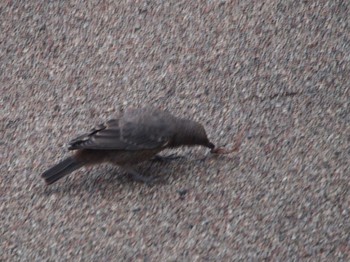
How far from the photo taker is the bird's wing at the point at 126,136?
6.42 m

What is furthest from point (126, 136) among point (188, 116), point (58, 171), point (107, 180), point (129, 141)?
point (188, 116)

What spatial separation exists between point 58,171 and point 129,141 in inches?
19.2

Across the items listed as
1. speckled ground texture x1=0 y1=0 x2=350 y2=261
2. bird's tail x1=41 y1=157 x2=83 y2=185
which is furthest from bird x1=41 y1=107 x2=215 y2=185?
speckled ground texture x1=0 y1=0 x2=350 y2=261

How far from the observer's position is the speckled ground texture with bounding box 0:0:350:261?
6.03 m

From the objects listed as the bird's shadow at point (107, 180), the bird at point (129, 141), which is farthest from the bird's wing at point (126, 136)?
the bird's shadow at point (107, 180)

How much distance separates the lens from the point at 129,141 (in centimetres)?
646

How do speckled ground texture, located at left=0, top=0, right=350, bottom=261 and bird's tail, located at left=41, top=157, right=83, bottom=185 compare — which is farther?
bird's tail, located at left=41, top=157, right=83, bottom=185

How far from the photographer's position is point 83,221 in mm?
6207

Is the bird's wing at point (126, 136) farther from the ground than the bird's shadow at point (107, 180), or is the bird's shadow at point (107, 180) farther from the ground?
the bird's wing at point (126, 136)

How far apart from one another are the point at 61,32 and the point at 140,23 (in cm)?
62

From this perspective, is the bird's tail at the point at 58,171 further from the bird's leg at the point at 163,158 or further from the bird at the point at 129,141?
the bird's leg at the point at 163,158

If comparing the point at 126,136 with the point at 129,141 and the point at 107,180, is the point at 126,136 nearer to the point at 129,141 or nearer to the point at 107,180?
the point at 129,141

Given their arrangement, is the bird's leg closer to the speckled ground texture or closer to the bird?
the speckled ground texture

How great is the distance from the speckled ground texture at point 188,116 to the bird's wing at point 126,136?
26cm
